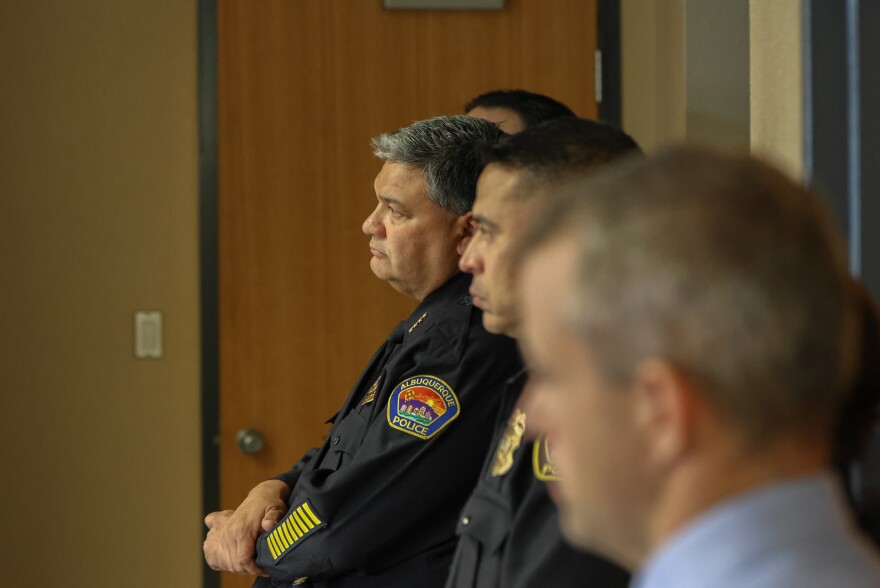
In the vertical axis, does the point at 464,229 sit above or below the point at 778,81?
below

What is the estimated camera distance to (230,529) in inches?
74.1

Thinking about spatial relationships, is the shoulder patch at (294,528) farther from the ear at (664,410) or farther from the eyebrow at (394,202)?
the ear at (664,410)

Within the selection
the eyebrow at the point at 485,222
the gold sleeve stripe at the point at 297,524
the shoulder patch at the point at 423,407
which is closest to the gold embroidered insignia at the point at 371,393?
the shoulder patch at the point at 423,407

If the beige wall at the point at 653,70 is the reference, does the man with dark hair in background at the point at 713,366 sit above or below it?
below

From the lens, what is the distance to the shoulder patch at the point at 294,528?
1685 mm

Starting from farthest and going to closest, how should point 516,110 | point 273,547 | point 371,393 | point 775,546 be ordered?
point 516,110
point 371,393
point 273,547
point 775,546

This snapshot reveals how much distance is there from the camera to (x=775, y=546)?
0.58m

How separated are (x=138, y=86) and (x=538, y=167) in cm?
205

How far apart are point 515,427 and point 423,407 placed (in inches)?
13.5

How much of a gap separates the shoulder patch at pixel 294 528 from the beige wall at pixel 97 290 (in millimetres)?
1383

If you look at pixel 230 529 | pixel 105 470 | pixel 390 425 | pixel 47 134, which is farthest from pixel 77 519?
pixel 390 425

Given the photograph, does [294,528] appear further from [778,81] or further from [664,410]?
[664,410]

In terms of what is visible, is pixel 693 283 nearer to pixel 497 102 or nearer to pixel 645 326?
pixel 645 326

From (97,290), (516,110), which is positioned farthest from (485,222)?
(97,290)
